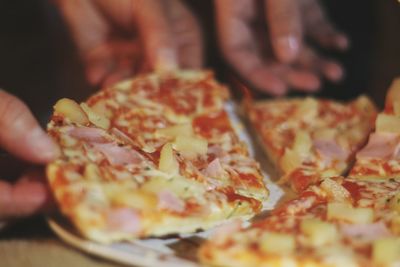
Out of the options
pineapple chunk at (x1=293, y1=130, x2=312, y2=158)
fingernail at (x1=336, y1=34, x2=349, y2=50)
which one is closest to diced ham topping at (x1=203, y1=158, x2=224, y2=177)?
pineapple chunk at (x1=293, y1=130, x2=312, y2=158)

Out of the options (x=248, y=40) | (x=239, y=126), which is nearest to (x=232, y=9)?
(x=248, y=40)

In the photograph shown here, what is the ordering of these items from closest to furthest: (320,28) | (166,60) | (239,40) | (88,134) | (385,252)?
1. (385,252)
2. (88,134)
3. (166,60)
4. (239,40)
5. (320,28)

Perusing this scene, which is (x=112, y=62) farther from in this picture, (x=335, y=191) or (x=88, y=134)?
(x=335, y=191)

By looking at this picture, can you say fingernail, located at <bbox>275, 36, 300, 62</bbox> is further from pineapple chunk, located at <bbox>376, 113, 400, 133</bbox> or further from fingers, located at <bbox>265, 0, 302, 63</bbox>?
pineapple chunk, located at <bbox>376, 113, 400, 133</bbox>

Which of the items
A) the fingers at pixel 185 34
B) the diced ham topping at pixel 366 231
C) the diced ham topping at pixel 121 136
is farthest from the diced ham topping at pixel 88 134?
the fingers at pixel 185 34

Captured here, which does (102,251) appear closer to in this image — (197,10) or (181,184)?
(181,184)

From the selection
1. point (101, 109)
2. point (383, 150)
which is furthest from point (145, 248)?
point (383, 150)
